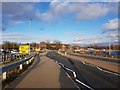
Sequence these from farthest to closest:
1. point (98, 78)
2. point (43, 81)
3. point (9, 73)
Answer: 1. point (9, 73)
2. point (98, 78)
3. point (43, 81)

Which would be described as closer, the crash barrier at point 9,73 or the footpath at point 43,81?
the footpath at point 43,81

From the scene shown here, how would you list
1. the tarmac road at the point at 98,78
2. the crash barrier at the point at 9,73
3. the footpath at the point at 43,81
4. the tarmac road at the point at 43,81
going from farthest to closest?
the crash barrier at the point at 9,73 → the tarmac road at the point at 98,78 → the footpath at the point at 43,81 → the tarmac road at the point at 43,81

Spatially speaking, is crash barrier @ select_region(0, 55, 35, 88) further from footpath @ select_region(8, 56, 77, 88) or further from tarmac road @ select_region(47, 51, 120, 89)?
tarmac road @ select_region(47, 51, 120, 89)

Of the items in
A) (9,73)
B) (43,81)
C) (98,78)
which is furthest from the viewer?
(9,73)

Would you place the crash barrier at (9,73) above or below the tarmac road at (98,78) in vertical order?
above

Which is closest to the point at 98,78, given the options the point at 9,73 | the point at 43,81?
the point at 43,81

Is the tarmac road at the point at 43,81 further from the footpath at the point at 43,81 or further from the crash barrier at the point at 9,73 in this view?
the crash barrier at the point at 9,73

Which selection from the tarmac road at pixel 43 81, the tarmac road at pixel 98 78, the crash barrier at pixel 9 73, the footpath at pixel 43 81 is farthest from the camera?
the crash barrier at pixel 9 73

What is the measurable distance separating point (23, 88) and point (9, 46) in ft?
462

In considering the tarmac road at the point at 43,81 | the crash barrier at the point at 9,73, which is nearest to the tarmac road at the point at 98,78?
the tarmac road at the point at 43,81

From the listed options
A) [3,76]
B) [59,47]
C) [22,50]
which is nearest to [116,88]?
[3,76]

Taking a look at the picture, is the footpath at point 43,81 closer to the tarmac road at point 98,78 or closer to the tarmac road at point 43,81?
the tarmac road at point 43,81

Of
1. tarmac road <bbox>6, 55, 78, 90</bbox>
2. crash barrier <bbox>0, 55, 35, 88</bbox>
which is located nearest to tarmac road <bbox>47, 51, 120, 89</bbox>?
tarmac road <bbox>6, 55, 78, 90</bbox>

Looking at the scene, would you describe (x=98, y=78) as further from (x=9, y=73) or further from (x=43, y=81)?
(x=9, y=73)
